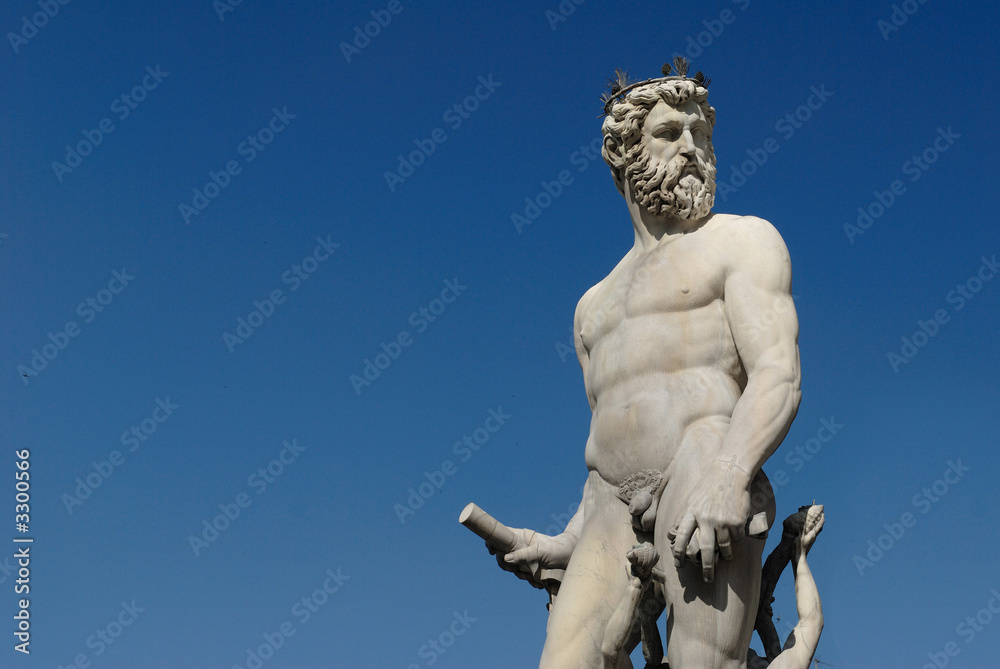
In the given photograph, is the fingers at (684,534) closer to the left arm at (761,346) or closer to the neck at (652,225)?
the left arm at (761,346)

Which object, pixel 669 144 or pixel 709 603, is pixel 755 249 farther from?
pixel 709 603

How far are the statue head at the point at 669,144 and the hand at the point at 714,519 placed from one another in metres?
2.05

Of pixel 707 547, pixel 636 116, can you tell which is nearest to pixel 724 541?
pixel 707 547

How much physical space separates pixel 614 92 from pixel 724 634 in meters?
3.83

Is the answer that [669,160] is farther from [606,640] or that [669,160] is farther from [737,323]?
[606,640]

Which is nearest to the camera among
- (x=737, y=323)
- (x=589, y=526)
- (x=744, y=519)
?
(x=744, y=519)

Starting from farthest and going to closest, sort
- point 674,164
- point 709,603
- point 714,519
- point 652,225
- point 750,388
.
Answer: point 652,225, point 674,164, point 750,388, point 709,603, point 714,519

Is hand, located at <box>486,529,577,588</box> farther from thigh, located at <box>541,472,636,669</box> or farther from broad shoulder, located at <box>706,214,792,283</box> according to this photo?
broad shoulder, located at <box>706,214,792,283</box>

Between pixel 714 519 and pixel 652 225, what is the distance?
7.89 ft

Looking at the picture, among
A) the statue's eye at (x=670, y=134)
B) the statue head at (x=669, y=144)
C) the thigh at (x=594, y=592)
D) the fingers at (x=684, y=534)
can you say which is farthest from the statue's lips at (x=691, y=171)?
the fingers at (x=684, y=534)

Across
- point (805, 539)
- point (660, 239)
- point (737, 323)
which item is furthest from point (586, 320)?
point (805, 539)

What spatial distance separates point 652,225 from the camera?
964cm

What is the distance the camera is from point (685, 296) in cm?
899

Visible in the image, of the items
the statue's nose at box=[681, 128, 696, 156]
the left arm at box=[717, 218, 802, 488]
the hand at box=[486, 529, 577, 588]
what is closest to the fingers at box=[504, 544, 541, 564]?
the hand at box=[486, 529, 577, 588]
